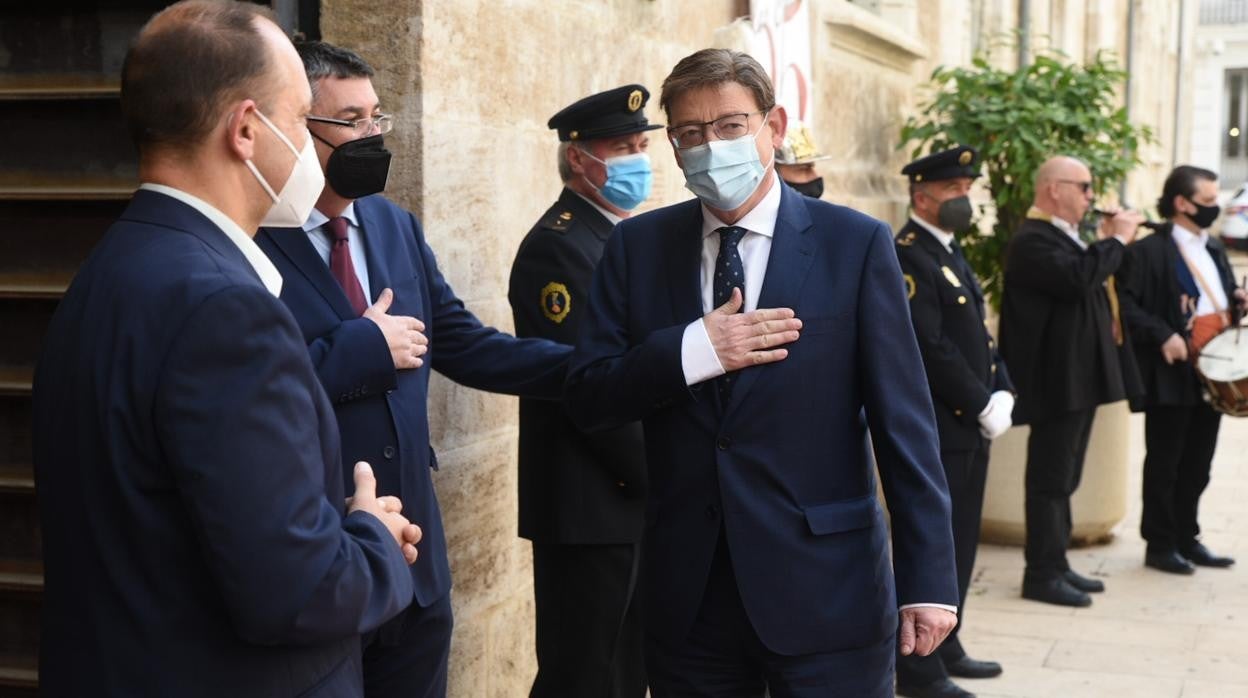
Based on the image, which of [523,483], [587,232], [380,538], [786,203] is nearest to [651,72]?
[587,232]

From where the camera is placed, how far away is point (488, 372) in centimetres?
355

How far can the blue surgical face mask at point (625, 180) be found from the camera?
4.06 m

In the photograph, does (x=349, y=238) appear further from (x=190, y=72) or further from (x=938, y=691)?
(x=938, y=691)

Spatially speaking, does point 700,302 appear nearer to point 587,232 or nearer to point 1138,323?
point 587,232

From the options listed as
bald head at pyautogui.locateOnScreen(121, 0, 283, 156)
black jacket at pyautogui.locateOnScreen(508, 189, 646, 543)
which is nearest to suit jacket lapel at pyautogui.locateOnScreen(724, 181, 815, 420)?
black jacket at pyautogui.locateOnScreen(508, 189, 646, 543)

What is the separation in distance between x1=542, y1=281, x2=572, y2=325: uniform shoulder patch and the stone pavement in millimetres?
2711

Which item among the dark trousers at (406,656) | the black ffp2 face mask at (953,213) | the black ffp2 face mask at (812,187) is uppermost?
the black ffp2 face mask at (812,187)

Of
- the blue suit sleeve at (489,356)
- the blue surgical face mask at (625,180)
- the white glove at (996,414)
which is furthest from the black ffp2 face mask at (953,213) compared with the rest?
the blue suit sleeve at (489,356)

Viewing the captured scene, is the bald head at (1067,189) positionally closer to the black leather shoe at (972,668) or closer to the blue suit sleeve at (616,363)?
the black leather shoe at (972,668)

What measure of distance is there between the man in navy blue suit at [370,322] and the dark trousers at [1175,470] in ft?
17.4

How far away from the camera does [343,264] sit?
10.2ft

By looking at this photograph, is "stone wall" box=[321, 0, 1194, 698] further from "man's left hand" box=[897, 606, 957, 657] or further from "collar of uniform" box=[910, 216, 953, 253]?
"man's left hand" box=[897, 606, 957, 657]

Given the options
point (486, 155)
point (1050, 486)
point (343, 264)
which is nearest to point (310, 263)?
Result: point (343, 264)

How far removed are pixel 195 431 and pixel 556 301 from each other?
2.05 meters
